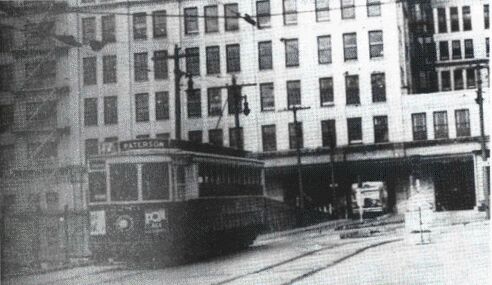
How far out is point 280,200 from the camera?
67.1 ft

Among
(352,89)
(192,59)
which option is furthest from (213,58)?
(352,89)

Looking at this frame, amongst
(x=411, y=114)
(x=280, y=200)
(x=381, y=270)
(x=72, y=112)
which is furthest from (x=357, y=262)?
(x=280, y=200)

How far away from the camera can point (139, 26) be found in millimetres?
9852

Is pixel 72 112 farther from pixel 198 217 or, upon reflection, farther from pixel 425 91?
pixel 425 91

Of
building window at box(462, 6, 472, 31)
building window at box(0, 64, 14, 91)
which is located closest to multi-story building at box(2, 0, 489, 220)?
building window at box(462, 6, 472, 31)

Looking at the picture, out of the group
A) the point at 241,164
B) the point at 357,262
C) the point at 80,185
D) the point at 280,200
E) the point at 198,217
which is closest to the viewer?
the point at 357,262

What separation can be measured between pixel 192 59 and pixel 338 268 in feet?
12.4

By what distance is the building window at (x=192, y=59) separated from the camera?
10469 mm

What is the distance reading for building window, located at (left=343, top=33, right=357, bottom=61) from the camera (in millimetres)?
10312

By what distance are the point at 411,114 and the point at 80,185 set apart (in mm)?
5150

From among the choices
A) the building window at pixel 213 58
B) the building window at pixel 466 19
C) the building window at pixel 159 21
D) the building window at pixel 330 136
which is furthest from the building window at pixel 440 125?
the building window at pixel 159 21

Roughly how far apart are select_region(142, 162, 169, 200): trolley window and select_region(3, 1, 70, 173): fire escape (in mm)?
1523

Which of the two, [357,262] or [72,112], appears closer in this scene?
[72,112]

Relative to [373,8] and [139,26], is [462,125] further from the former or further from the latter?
[139,26]
